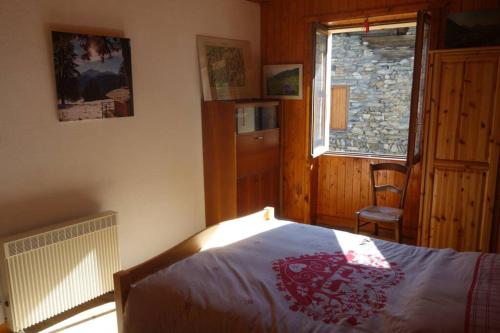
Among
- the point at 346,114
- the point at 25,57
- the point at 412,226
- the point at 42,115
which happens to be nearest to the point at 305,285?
the point at 42,115

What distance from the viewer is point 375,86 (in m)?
6.13

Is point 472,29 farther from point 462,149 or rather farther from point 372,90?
point 372,90

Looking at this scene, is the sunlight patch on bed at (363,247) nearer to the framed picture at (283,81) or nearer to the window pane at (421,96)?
the window pane at (421,96)

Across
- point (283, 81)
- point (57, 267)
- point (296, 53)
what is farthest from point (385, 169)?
point (57, 267)

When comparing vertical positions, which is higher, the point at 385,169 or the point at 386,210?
the point at 385,169

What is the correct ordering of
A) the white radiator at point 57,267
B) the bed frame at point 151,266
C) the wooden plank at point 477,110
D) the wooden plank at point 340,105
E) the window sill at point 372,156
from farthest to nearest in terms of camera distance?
1. the wooden plank at point 340,105
2. the window sill at point 372,156
3. the wooden plank at point 477,110
4. the white radiator at point 57,267
5. the bed frame at point 151,266

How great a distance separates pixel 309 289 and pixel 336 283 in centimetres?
15

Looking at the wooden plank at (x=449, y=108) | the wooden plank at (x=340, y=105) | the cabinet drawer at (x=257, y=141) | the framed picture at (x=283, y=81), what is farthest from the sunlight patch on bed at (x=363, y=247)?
the wooden plank at (x=340, y=105)

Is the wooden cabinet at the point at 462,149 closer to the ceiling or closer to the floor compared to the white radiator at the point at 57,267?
closer to the ceiling

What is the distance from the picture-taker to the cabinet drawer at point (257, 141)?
380cm

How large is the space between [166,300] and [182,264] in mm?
299

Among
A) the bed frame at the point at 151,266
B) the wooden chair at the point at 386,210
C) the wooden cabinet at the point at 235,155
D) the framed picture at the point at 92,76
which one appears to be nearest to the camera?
the bed frame at the point at 151,266

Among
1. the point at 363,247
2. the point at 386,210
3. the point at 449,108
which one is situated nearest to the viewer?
the point at 363,247

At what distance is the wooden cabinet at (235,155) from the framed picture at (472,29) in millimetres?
1767
